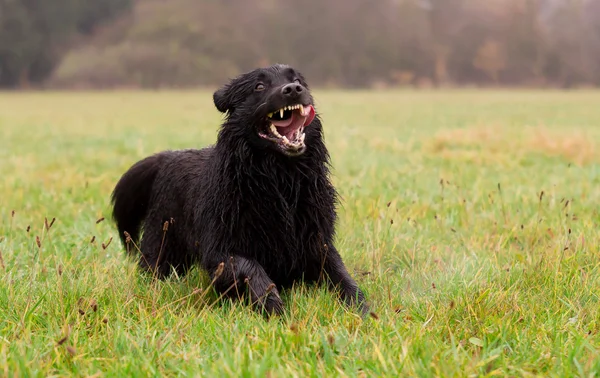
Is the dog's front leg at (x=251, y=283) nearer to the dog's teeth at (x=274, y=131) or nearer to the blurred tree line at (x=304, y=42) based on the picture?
the dog's teeth at (x=274, y=131)

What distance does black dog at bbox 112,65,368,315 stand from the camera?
11.7ft

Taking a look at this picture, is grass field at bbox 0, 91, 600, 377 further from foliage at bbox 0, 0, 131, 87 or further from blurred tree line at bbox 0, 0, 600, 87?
blurred tree line at bbox 0, 0, 600, 87

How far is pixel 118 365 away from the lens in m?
2.56

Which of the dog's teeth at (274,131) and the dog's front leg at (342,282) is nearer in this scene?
the dog's front leg at (342,282)

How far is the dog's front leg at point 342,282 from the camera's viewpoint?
3.47 metres

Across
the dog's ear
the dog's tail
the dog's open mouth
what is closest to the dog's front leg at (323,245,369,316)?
the dog's open mouth

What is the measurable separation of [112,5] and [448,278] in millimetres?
58688

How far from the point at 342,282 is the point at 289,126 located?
1.00 meters

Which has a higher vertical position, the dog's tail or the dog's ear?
the dog's ear

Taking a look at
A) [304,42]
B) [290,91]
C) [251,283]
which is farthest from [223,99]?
[304,42]

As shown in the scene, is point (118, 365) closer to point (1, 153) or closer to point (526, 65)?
point (1, 153)

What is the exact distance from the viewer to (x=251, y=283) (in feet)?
11.3

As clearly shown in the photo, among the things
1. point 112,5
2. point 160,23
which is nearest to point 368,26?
A: point 160,23

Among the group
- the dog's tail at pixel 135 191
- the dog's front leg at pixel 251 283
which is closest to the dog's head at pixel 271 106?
the dog's front leg at pixel 251 283
